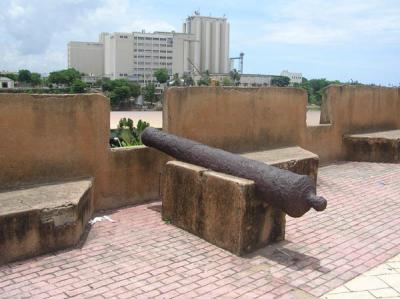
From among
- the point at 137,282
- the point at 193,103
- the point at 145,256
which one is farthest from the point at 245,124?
the point at 137,282

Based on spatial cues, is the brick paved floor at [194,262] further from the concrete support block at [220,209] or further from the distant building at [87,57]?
the distant building at [87,57]

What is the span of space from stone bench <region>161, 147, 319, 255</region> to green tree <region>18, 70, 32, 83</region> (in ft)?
336

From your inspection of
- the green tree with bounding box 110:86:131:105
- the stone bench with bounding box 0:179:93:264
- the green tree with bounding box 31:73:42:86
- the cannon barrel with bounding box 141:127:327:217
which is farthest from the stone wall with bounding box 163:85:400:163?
the green tree with bounding box 31:73:42:86

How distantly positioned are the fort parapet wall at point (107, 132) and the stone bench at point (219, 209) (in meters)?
1.06

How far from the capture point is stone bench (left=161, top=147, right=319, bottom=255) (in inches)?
193

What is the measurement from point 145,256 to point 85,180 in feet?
5.61

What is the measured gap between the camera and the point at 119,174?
6680 mm

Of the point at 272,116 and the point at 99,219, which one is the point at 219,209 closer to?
the point at 99,219

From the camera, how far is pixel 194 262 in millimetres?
4742

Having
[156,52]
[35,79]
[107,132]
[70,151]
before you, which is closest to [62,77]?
[35,79]

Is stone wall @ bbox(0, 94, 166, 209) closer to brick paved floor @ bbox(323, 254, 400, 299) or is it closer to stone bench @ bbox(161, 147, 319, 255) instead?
stone bench @ bbox(161, 147, 319, 255)

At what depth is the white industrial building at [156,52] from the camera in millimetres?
123250

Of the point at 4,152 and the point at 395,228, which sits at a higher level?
the point at 4,152

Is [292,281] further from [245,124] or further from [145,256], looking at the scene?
[245,124]
